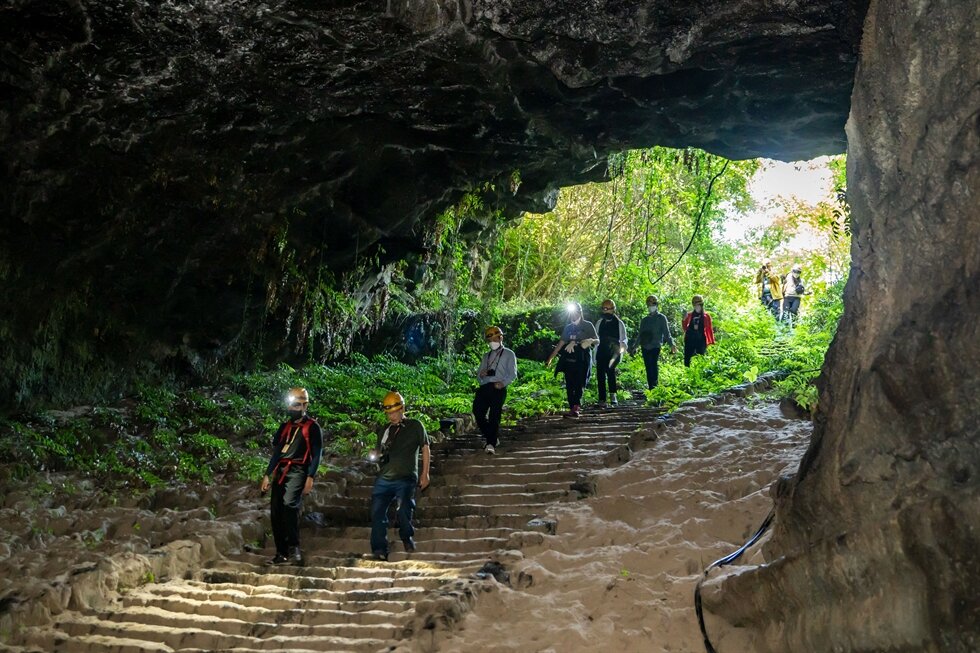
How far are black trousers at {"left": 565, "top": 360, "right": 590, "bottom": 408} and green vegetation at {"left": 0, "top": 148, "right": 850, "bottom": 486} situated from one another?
142 centimetres

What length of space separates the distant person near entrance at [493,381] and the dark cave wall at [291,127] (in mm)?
3317

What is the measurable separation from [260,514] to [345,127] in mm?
5631

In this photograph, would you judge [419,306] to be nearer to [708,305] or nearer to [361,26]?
[708,305]

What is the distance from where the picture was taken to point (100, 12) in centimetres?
934

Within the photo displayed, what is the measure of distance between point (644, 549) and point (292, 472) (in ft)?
12.1

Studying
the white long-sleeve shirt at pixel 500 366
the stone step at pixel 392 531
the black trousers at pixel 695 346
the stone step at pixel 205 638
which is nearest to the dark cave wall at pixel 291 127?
the white long-sleeve shirt at pixel 500 366

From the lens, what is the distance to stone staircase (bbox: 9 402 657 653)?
24.3 ft

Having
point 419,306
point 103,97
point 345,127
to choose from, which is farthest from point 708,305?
point 103,97

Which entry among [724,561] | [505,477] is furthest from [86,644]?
[724,561]

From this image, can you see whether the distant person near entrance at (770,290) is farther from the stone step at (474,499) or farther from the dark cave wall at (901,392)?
the dark cave wall at (901,392)

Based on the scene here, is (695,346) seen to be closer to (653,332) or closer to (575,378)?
(653,332)

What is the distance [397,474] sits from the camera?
29.6 ft

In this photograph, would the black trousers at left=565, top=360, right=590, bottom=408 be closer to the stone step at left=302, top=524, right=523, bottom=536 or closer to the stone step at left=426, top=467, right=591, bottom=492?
the stone step at left=426, top=467, right=591, bottom=492

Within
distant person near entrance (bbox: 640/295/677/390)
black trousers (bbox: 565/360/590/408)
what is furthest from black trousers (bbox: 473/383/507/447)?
distant person near entrance (bbox: 640/295/677/390)
